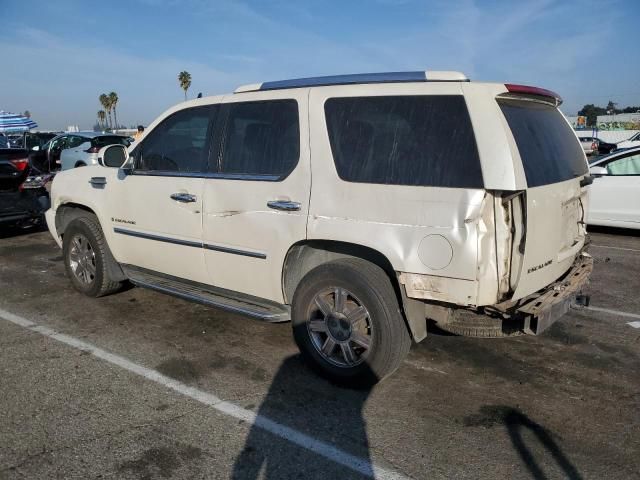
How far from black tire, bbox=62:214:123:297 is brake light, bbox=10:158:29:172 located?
405 centimetres

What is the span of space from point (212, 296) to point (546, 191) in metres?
2.59

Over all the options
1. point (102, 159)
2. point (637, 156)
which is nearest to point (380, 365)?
point (102, 159)

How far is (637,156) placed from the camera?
29.1ft

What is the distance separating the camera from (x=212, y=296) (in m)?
4.33

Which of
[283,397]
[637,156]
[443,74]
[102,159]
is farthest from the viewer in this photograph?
[637,156]

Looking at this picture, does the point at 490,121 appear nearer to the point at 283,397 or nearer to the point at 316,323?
the point at 316,323

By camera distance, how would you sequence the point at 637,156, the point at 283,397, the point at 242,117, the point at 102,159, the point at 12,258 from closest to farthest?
the point at 283,397 → the point at 242,117 → the point at 102,159 → the point at 12,258 → the point at 637,156

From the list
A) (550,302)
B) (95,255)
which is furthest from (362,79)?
(95,255)

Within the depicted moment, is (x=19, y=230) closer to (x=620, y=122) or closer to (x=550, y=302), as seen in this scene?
(x=550, y=302)

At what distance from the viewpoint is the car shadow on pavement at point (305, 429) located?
2.77 m

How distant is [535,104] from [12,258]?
23.5 ft

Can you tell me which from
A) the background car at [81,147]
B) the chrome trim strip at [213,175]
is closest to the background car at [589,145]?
the background car at [81,147]

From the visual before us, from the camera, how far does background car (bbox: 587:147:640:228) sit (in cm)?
862

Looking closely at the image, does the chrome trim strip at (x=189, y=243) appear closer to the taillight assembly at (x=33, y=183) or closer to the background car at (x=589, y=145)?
the taillight assembly at (x=33, y=183)
